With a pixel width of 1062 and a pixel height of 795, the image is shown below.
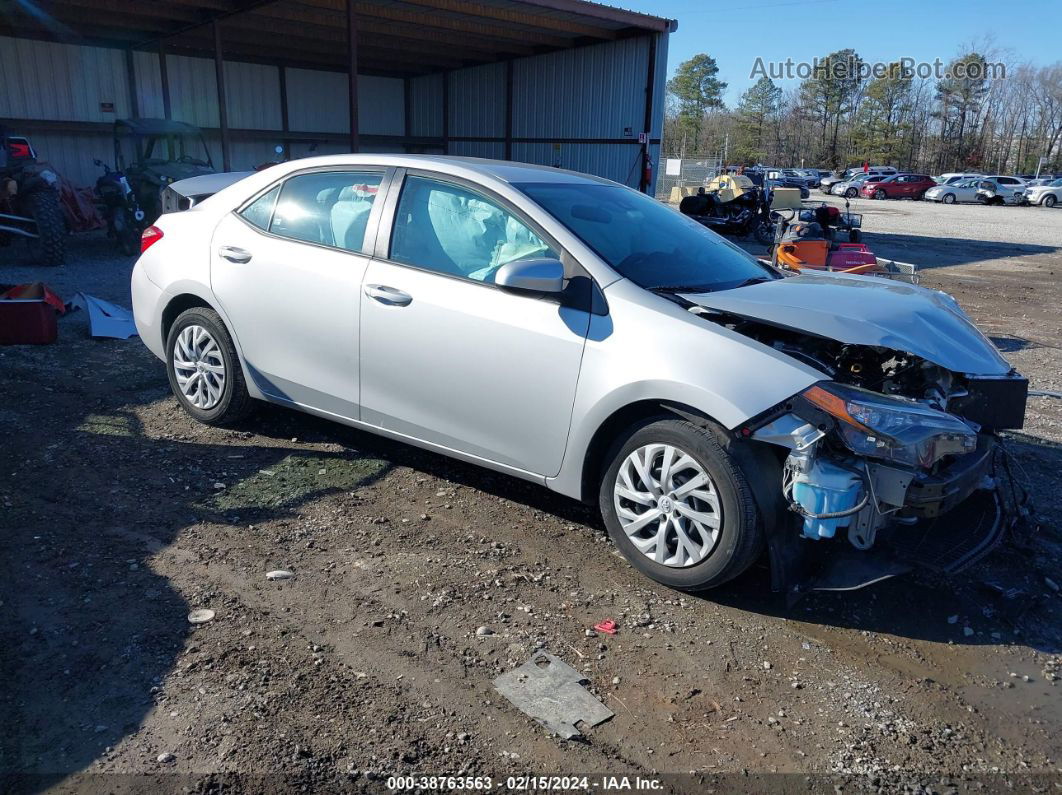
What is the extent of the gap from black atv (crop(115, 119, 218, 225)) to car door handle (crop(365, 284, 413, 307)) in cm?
1046

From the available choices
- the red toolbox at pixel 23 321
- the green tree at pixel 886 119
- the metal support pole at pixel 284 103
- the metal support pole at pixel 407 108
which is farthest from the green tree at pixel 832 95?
the red toolbox at pixel 23 321

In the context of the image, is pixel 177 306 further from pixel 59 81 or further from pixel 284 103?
pixel 284 103

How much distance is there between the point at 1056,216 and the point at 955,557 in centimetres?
3711

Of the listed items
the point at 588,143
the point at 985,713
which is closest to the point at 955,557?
the point at 985,713

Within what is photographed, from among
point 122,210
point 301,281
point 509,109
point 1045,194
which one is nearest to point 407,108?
point 509,109

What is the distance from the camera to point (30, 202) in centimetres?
1152

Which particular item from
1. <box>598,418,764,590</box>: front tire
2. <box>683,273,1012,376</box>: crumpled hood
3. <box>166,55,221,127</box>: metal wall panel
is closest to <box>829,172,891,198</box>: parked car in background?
<box>166,55,221,127</box>: metal wall panel

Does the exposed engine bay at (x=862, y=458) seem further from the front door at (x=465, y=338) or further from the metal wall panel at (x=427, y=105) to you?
the metal wall panel at (x=427, y=105)

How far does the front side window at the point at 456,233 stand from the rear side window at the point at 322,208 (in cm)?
26

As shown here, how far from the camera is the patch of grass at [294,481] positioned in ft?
14.1

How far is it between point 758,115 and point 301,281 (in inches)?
3434

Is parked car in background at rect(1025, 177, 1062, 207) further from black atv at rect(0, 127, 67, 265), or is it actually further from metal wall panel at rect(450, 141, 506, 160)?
black atv at rect(0, 127, 67, 265)

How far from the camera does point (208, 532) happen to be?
13.0 feet

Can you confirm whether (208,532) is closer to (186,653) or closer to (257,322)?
(186,653)
